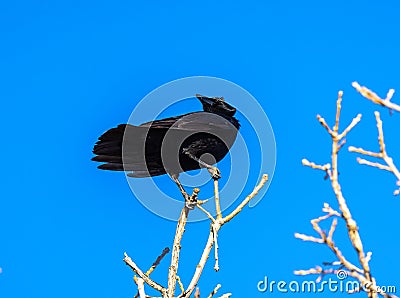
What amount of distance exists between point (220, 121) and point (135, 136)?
1.22m

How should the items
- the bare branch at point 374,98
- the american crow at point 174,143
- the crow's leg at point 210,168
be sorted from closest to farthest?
the bare branch at point 374,98 → the crow's leg at point 210,168 → the american crow at point 174,143

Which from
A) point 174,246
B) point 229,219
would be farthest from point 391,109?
point 174,246

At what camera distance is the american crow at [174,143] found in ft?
26.3

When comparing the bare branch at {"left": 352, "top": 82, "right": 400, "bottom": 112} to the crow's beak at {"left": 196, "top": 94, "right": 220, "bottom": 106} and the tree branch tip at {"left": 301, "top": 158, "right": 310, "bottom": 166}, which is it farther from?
the crow's beak at {"left": 196, "top": 94, "right": 220, "bottom": 106}

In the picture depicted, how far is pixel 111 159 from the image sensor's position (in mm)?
8320

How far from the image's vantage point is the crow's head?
28.8 feet

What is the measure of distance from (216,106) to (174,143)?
84cm

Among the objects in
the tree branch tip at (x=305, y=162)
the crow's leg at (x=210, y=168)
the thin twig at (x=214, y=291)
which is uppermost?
the crow's leg at (x=210, y=168)

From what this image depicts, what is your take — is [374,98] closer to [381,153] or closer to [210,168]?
[381,153]

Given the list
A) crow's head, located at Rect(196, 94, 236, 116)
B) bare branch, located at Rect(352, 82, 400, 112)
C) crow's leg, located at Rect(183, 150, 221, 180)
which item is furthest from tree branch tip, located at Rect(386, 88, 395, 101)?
crow's head, located at Rect(196, 94, 236, 116)

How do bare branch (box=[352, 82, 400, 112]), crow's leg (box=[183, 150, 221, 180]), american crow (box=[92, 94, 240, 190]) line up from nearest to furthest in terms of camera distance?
bare branch (box=[352, 82, 400, 112]) < crow's leg (box=[183, 150, 221, 180]) < american crow (box=[92, 94, 240, 190])

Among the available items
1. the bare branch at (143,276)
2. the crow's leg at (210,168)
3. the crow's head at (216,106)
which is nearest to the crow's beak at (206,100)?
the crow's head at (216,106)

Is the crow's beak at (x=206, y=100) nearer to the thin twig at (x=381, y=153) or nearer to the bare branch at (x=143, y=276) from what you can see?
the bare branch at (x=143, y=276)

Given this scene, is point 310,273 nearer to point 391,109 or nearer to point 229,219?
point 391,109
